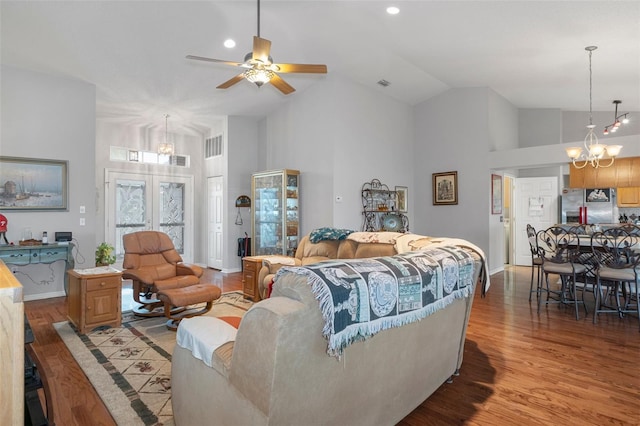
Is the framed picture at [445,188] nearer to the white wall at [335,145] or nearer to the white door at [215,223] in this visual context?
the white wall at [335,145]

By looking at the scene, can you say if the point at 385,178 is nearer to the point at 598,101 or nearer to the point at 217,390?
Result: the point at 598,101

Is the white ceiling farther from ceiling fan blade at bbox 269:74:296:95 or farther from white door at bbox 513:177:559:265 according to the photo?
white door at bbox 513:177:559:265

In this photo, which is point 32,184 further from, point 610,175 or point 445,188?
point 610,175

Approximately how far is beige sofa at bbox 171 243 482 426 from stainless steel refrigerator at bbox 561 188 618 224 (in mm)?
7056

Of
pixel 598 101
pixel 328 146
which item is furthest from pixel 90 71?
pixel 598 101

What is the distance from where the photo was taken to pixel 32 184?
5.08m

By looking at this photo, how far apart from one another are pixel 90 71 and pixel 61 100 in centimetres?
70

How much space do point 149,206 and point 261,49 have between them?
18.3 ft

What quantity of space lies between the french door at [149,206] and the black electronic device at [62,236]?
2000mm

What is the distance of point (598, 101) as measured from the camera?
698cm

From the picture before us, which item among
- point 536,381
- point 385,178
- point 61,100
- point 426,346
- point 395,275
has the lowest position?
point 536,381

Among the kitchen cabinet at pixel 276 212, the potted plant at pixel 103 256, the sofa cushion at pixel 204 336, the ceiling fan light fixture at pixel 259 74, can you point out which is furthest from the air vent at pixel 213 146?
the sofa cushion at pixel 204 336

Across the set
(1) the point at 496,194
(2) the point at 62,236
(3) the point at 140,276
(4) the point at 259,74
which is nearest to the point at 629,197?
(1) the point at 496,194

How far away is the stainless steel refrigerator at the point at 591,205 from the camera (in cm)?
722
